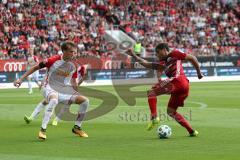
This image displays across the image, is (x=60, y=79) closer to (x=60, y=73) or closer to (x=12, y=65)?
(x=60, y=73)

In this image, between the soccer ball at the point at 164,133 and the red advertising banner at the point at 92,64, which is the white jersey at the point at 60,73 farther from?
the red advertising banner at the point at 92,64

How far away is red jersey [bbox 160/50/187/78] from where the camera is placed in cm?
1377

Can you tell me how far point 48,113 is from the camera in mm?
13625

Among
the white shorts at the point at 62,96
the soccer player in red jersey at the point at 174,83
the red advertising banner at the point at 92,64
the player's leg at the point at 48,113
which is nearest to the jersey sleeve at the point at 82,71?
the white shorts at the point at 62,96

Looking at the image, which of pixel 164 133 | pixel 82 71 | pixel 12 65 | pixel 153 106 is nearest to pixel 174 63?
pixel 153 106

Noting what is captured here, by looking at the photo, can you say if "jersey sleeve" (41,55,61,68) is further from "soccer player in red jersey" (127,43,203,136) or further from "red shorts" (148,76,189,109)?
"red shorts" (148,76,189,109)

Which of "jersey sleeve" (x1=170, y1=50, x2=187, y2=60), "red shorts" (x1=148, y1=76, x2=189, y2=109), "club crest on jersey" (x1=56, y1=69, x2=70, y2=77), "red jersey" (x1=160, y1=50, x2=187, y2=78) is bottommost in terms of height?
"red shorts" (x1=148, y1=76, x2=189, y2=109)

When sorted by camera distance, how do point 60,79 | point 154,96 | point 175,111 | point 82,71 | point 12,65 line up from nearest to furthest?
point 175,111 → point 154,96 → point 60,79 → point 82,71 → point 12,65

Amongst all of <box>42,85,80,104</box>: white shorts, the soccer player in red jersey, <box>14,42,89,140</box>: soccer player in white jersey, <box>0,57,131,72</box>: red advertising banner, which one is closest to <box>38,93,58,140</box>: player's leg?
<box>14,42,89,140</box>: soccer player in white jersey

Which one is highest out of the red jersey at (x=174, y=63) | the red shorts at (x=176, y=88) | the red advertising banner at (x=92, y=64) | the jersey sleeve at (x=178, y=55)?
the jersey sleeve at (x=178, y=55)

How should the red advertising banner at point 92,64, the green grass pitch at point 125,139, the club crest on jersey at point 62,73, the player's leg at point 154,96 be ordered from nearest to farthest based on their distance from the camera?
the green grass pitch at point 125,139 < the player's leg at point 154,96 < the club crest on jersey at point 62,73 < the red advertising banner at point 92,64

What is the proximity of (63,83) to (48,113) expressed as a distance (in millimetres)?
1165

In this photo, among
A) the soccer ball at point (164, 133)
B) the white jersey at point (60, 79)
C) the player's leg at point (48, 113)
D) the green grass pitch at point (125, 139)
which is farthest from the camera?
the white jersey at point (60, 79)

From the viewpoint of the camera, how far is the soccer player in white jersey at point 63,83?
542 inches
